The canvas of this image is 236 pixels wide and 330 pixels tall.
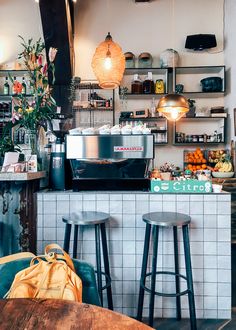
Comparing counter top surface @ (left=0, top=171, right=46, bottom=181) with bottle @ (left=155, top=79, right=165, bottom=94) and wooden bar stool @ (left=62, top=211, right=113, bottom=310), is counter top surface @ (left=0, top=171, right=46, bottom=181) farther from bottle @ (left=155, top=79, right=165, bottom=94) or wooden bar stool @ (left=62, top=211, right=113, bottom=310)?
bottle @ (left=155, top=79, right=165, bottom=94)

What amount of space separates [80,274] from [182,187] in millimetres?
1242

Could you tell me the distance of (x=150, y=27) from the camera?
5297mm

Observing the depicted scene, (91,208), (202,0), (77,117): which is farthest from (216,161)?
(91,208)

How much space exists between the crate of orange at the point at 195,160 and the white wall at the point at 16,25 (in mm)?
3386

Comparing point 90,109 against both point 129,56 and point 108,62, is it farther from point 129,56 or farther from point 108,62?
point 108,62

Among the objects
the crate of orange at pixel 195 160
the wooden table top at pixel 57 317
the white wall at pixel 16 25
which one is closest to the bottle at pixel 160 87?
the crate of orange at pixel 195 160

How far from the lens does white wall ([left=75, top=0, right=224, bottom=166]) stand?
17.1 feet

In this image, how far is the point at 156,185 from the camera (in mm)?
2266

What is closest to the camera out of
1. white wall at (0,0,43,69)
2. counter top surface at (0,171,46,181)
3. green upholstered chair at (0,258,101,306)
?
green upholstered chair at (0,258,101,306)

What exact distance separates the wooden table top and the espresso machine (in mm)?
1397

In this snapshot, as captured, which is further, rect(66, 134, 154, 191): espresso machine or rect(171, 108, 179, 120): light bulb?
rect(171, 108, 179, 120): light bulb

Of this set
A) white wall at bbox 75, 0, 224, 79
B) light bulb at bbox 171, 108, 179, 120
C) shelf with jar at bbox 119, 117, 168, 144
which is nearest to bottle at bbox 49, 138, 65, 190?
light bulb at bbox 171, 108, 179, 120

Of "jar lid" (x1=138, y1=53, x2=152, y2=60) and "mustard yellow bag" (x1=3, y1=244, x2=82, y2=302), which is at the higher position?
"jar lid" (x1=138, y1=53, x2=152, y2=60)

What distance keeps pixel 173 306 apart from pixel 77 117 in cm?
359
